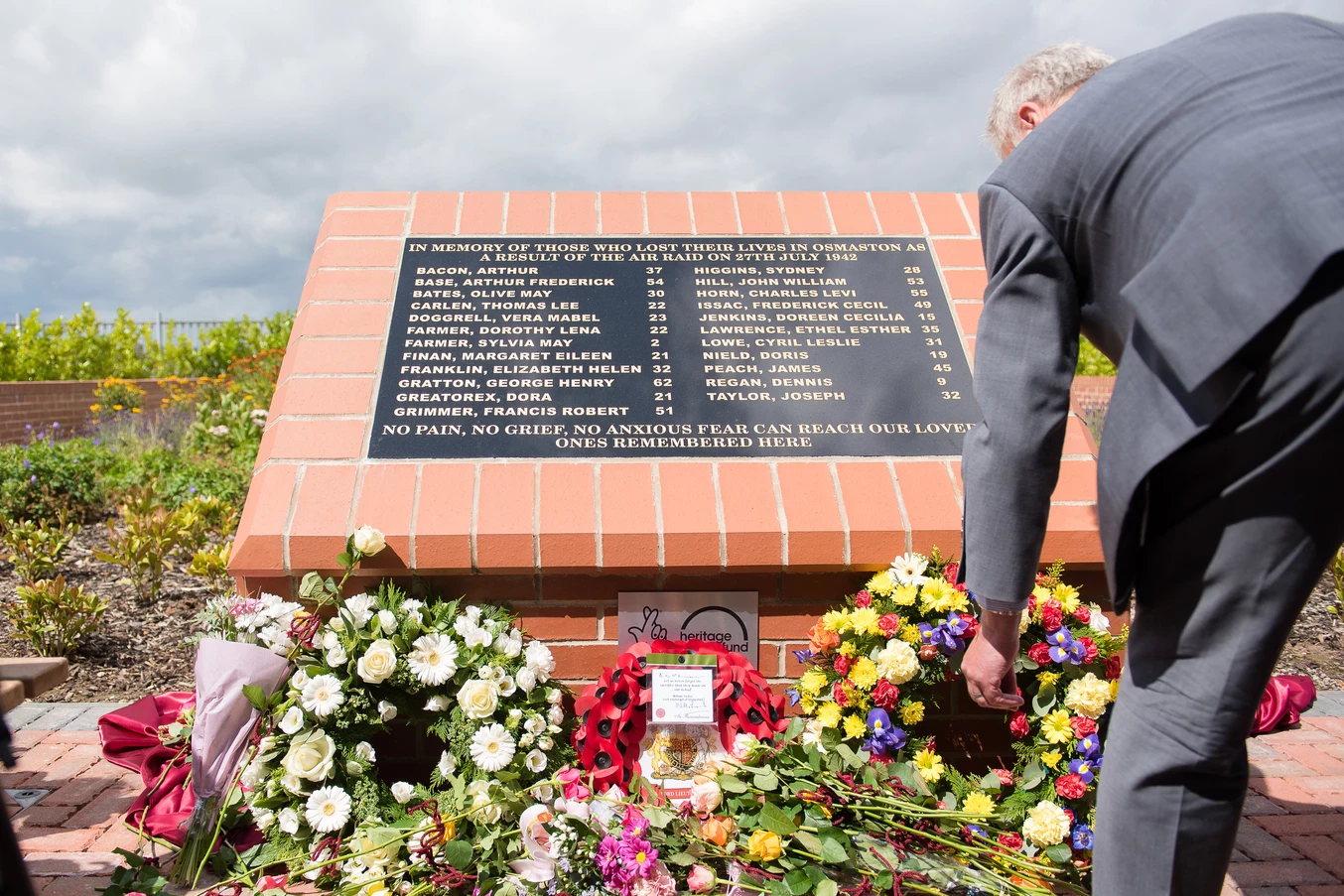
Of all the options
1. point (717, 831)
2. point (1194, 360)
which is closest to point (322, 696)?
point (717, 831)

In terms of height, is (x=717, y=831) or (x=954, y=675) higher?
(x=954, y=675)

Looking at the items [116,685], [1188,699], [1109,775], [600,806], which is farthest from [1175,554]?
[116,685]

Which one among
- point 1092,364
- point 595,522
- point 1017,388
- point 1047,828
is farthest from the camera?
point 1092,364

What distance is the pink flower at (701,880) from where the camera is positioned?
6.02 ft

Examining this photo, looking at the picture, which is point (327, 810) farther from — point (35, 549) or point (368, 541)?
point (35, 549)

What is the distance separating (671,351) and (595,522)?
2.26 feet

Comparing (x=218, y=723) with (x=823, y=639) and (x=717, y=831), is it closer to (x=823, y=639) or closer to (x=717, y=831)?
(x=717, y=831)

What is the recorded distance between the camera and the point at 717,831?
190 centimetres

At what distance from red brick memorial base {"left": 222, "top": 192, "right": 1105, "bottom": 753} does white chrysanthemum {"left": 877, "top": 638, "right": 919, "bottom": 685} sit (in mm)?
288

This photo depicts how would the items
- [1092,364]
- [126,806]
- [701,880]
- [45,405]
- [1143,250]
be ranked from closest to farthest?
[1143,250] < [701,880] < [126,806] < [45,405] < [1092,364]

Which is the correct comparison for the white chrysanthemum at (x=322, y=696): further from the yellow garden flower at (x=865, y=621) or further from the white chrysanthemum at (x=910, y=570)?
the white chrysanthemum at (x=910, y=570)

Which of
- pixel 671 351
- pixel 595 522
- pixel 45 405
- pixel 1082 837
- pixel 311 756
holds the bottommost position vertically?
pixel 1082 837

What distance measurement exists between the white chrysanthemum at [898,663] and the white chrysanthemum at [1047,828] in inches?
16.8

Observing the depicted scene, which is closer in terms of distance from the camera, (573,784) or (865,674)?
(573,784)
